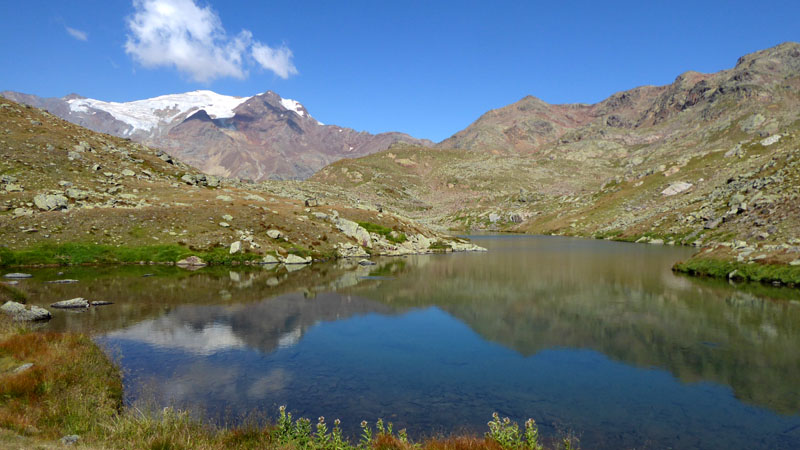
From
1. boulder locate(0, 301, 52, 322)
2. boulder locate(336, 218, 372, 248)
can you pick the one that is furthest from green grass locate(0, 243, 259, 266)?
boulder locate(0, 301, 52, 322)

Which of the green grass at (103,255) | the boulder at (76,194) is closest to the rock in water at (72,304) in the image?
the green grass at (103,255)

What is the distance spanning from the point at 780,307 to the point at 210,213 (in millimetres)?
72421

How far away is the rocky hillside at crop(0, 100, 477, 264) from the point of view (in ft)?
184

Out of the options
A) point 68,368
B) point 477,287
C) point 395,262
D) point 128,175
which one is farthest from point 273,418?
point 128,175

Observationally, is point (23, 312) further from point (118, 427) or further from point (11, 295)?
point (118, 427)

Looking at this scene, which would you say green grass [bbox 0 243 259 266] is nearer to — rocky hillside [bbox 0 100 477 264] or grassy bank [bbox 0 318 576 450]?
rocky hillside [bbox 0 100 477 264]

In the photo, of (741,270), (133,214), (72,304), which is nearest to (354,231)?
(133,214)

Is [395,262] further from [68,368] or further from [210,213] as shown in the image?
[68,368]

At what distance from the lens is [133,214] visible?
62.8 metres

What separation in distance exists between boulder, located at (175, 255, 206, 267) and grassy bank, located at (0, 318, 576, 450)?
137 feet

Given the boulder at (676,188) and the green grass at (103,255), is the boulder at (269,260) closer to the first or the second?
the green grass at (103,255)

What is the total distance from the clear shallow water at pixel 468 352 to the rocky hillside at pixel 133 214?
1115 centimetres

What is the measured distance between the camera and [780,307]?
36.2 metres

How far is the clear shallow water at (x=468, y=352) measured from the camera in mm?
17281
